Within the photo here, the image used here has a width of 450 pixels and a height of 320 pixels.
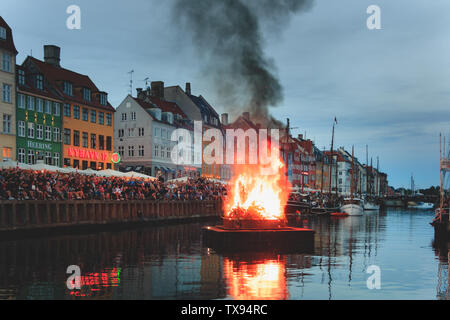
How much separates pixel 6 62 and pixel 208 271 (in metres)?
44.2

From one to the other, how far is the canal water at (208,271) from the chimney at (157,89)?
67447 millimetres

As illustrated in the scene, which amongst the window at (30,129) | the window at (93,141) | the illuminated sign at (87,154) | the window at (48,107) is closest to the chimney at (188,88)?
the illuminated sign at (87,154)

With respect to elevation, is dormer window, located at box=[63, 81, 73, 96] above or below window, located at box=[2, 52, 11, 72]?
below

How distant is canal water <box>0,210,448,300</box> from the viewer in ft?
56.0

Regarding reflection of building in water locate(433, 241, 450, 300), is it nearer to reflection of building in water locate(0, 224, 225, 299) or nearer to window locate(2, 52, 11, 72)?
reflection of building in water locate(0, 224, 225, 299)

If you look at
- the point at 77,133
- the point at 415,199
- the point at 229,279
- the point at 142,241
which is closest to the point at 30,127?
the point at 77,133

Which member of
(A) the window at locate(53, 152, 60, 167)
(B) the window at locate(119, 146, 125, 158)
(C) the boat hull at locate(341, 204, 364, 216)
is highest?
(B) the window at locate(119, 146, 125, 158)

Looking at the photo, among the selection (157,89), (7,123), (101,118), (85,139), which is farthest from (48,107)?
(157,89)

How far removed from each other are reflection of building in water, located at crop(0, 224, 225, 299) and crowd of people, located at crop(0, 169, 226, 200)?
14.7ft

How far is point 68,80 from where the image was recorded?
69.6 m

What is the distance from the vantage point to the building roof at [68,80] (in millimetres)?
67312

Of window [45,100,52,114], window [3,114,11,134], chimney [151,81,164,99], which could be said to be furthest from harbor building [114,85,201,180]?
window [3,114,11,134]

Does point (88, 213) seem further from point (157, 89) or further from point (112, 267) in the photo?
point (157, 89)
